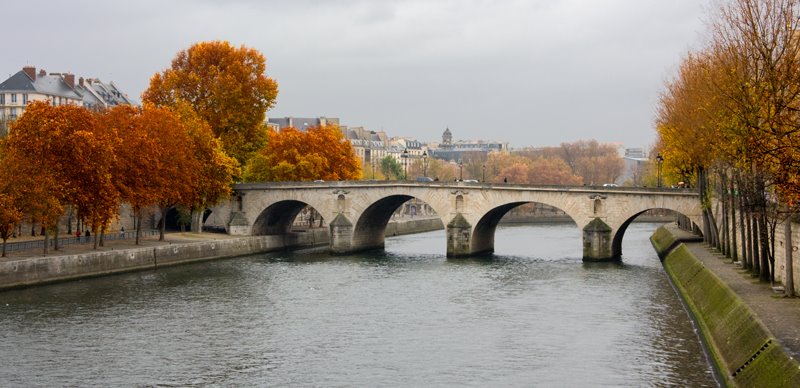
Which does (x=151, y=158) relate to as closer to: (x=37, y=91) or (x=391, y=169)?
(x=37, y=91)

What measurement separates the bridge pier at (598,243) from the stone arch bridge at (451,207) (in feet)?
0.23

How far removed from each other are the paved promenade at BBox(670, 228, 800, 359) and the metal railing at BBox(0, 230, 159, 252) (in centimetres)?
3987

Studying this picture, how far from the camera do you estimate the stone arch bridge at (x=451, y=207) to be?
244 feet

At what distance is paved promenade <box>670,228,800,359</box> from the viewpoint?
31.3 metres

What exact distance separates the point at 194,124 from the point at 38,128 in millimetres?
19986

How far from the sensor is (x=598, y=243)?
2923 inches

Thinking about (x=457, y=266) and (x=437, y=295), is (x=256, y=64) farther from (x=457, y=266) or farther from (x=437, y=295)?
(x=437, y=295)

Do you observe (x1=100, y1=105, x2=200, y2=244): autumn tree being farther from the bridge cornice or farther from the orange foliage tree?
the bridge cornice

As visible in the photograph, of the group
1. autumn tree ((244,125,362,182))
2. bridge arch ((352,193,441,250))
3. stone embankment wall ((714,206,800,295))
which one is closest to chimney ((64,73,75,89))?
autumn tree ((244,125,362,182))

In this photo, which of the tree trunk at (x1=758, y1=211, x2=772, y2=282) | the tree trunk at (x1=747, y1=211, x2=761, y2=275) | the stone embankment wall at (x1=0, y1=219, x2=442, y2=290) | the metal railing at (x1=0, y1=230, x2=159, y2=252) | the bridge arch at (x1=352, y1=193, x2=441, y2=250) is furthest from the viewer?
the bridge arch at (x1=352, y1=193, x2=441, y2=250)

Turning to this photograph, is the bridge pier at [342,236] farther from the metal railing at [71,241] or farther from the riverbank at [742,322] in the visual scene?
the riverbank at [742,322]

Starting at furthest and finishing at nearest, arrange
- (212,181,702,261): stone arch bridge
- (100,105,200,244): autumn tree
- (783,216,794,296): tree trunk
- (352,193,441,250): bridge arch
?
(352,193,441,250): bridge arch < (212,181,702,261): stone arch bridge < (100,105,200,244): autumn tree < (783,216,794,296): tree trunk

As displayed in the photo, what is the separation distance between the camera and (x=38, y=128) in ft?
197

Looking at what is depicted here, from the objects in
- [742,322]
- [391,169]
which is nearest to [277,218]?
[742,322]
